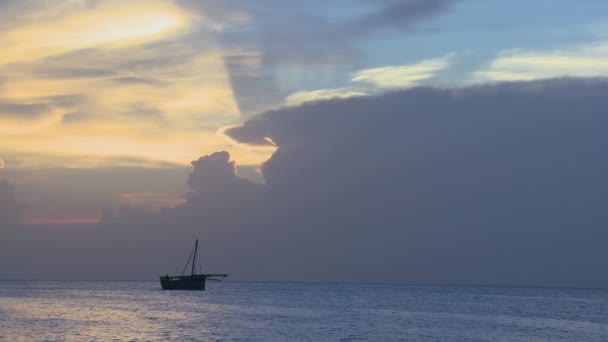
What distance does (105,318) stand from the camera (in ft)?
387

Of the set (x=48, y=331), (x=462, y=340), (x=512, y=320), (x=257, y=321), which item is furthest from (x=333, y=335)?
(x=512, y=320)

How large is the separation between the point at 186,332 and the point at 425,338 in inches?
1109

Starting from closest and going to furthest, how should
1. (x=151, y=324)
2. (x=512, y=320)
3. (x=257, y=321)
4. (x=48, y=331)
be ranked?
(x=48, y=331)
(x=151, y=324)
(x=257, y=321)
(x=512, y=320)

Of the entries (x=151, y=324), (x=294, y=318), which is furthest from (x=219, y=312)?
(x=151, y=324)

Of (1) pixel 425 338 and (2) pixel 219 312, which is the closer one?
(1) pixel 425 338

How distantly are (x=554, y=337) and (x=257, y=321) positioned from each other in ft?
133

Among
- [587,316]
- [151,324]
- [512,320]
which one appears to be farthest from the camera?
[587,316]

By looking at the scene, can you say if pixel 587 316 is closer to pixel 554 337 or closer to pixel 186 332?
pixel 554 337

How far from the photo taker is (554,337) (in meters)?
99.4

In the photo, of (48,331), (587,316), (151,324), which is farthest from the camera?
(587,316)

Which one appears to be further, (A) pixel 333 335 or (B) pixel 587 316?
(B) pixel 587 316

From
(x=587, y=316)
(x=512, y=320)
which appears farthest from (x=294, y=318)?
(x=587, y=316)

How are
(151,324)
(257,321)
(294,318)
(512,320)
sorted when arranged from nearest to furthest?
(151,324) → (257,321) → (294,318) → (512,320)

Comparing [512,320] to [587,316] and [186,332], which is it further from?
[186,332]
